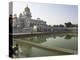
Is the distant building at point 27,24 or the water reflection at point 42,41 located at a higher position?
the distant building at point 27,24

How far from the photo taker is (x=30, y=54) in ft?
6.01

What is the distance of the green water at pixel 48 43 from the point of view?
71.4 inches

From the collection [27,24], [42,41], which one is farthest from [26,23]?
[42,41]

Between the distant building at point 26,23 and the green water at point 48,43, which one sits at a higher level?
the distant building at point 26,23

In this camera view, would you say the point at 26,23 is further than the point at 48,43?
No

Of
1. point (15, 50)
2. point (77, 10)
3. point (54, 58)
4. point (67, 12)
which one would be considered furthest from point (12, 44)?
point (77, 10)

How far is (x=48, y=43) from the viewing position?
1926 mm

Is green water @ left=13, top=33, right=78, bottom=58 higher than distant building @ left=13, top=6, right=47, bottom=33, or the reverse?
distant building @ left=13, top=6, right=47, bottom=33

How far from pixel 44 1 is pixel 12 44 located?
0.61m

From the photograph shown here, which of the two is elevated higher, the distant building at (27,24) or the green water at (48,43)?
the distant building at (27,24)

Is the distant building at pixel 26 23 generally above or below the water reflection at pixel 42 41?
above

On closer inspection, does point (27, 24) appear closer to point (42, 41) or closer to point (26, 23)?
point (26, 23)

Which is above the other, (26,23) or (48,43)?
(26,23)

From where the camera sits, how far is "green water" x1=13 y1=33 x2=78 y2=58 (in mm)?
1812
